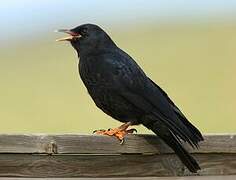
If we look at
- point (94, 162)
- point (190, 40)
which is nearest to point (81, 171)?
point (94, 162)

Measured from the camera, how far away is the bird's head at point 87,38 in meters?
5.14

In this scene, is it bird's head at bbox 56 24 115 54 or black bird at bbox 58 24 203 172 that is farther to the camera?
bird's head at bbox 56 24 115 54

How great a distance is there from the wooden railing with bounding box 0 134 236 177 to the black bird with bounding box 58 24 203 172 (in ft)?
0.49

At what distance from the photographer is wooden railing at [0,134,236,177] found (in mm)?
3732

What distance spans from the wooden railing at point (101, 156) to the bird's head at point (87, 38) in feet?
3.63

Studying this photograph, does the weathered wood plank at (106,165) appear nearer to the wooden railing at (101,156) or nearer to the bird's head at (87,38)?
the wooden railing at (101,156)

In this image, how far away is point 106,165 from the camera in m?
3.88

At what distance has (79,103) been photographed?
41.5 feet

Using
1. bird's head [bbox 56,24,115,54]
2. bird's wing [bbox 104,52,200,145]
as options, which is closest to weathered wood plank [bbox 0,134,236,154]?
bird's wing [bbox 104,52,200,145]

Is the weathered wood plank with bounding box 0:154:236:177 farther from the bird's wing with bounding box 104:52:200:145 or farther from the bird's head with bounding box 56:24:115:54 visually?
the bird's head with bounding box 56:24:115:54

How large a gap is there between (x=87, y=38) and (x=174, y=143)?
126cm

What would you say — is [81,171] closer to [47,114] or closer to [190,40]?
[47,114]

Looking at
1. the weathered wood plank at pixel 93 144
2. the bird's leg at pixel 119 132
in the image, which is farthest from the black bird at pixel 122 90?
the weathered wood plank at pixel 93 144

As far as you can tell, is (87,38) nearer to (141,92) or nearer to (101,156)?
(141,92)
